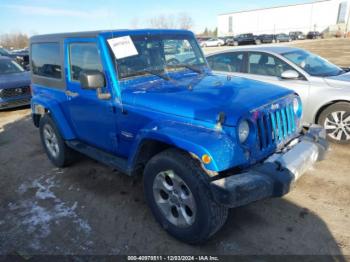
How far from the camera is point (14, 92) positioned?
912cm

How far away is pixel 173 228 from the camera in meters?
3.07

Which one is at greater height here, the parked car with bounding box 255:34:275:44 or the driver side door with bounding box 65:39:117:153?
the parked car with bounding box 255:34:275:44

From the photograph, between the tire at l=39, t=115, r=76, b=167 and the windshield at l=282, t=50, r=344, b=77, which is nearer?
the tire at l=39, t=115, r=76, b=167

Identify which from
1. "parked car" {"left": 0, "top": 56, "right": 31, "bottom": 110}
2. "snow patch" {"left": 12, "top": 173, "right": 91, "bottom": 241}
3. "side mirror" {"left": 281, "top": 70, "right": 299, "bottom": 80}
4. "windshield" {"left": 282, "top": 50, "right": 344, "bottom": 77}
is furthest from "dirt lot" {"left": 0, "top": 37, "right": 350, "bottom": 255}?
"parked car" {"left": 0, "top": 56, "right": 31, "bottom": 110}

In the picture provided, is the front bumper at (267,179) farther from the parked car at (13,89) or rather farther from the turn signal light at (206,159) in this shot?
the parked car at (13,89)

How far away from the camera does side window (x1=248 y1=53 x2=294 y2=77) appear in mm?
5793

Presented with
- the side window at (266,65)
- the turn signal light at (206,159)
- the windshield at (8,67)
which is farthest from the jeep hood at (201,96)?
the windshield at (8,67)

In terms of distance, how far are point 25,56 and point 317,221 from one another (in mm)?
17228

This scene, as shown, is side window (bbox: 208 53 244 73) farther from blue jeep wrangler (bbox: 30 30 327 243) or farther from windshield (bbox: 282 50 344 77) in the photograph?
blue jeep wrangler (bbox: 30 30 327 243)

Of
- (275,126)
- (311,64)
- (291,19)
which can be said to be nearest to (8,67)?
(311,64)

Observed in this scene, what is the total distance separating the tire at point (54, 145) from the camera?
15.5 feet

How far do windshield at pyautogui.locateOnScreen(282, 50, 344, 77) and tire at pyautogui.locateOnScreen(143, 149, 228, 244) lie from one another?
3.84m

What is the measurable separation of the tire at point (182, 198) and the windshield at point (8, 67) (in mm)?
8828

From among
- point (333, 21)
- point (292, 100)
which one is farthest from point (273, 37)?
point (292, 100)
